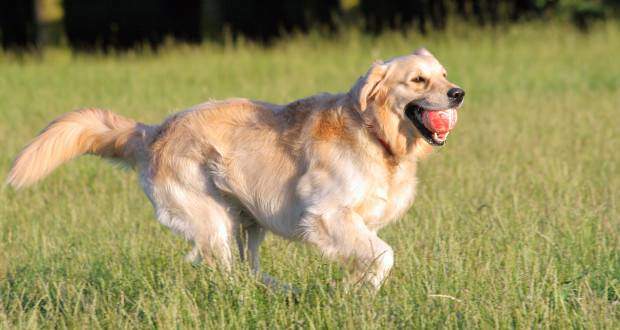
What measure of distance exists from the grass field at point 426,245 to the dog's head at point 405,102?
615 mm

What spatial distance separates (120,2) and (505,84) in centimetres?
1528

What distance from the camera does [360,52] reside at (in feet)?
56.3

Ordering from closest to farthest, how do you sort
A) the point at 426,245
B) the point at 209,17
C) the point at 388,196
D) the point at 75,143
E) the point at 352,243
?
1. the point at 352,243
2. the point at 388,196
3. the point at 426,245
4. the point at 75,143
5. the point at 209,17

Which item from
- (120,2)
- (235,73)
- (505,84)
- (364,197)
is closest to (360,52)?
(235,73)

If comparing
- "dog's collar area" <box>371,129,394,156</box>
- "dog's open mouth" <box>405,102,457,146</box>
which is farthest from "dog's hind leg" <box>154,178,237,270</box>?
"dog's open mouth" <box>405,102,457,146</box>

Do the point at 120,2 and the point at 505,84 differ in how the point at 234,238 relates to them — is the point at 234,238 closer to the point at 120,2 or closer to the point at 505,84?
the point at 505,84

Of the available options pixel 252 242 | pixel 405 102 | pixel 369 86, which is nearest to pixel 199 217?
pixel 252 242

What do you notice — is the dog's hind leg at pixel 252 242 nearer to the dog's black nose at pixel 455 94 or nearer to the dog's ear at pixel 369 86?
the dog's ear at pixel 369 86

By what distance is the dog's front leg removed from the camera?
4.54m

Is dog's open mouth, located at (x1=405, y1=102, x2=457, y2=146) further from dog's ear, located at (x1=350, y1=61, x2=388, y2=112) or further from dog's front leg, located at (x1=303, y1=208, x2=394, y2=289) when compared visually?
dog's front leg, located at (x1=303, y1=208, x2=394, y2=289)

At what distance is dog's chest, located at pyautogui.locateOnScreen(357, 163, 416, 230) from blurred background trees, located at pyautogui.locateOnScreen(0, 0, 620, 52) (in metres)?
15.6

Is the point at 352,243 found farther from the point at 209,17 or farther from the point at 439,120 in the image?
the point at 209,17

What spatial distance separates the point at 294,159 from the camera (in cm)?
503

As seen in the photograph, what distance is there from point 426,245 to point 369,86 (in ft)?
3.23
